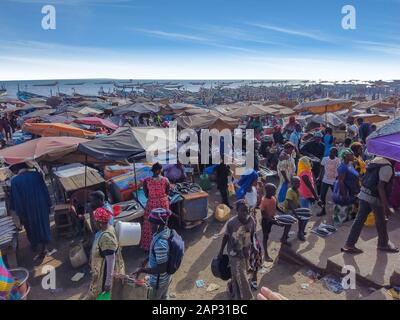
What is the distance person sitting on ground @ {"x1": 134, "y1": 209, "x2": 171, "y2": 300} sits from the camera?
10.4ft

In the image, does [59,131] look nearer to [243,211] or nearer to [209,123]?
[209,123]

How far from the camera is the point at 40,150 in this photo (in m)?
5.57

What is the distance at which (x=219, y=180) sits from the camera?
7516 mm

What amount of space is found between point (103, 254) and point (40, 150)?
3.17 metres

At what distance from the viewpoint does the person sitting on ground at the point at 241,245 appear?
3742 mm

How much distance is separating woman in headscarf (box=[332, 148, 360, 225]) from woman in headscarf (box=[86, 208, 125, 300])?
450 cm

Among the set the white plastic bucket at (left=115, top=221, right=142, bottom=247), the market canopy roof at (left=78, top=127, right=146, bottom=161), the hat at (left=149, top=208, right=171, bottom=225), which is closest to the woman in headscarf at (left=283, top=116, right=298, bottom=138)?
the market canopy roof at (left=78, top=127, right=146, bottom=161)

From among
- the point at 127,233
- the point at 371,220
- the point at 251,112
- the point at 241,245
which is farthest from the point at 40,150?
the point at 251,112

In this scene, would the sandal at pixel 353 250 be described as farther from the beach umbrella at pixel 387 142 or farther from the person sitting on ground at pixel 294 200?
the beach umbrella at pixel 387 142

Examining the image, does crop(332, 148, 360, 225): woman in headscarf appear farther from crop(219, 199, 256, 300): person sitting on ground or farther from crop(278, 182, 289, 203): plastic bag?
crop(219, 199, 256, 300): person sitting on ground

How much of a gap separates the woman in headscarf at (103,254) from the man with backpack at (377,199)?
3.56m
